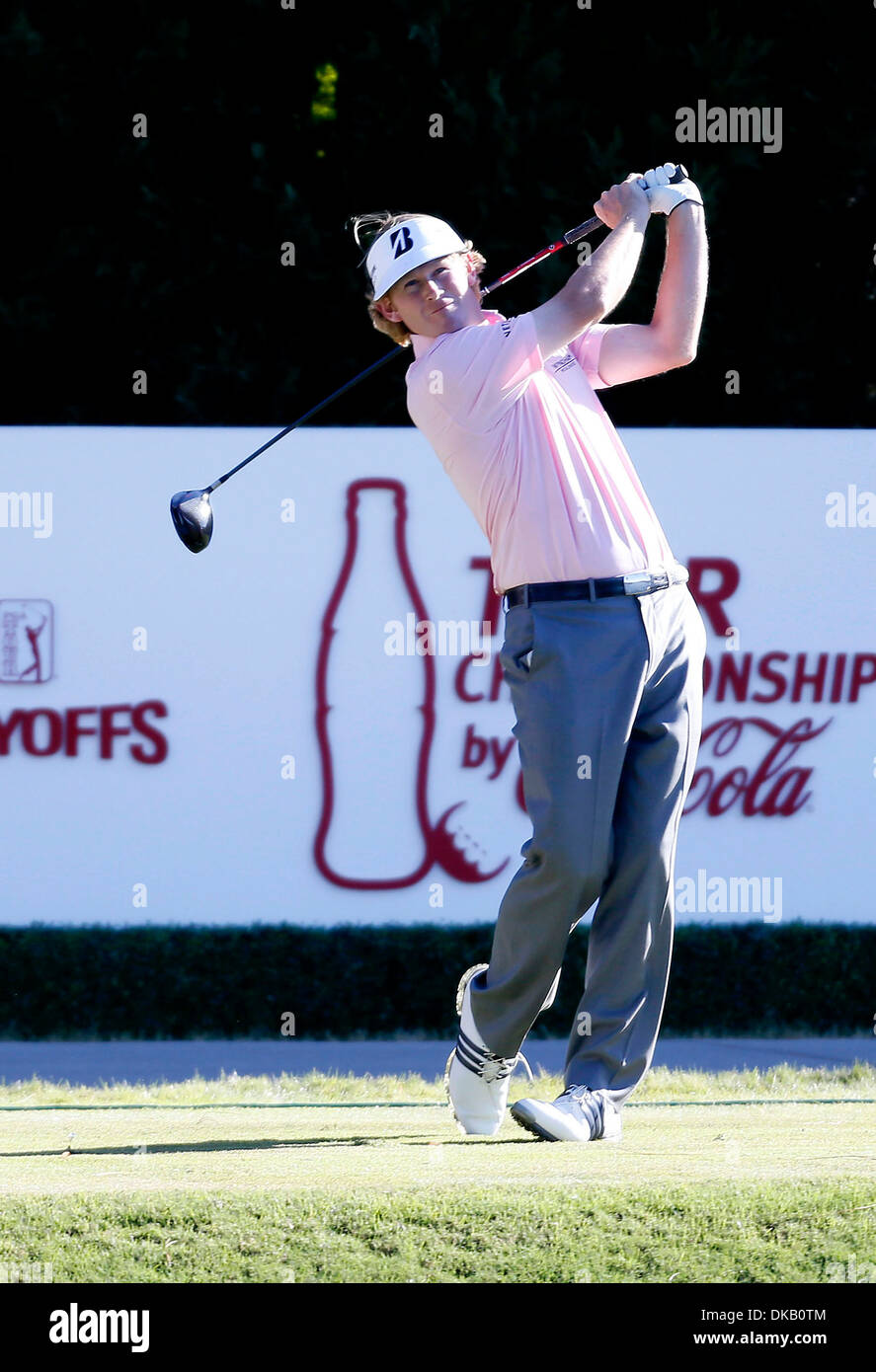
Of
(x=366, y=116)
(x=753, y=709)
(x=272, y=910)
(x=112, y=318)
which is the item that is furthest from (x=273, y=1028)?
(x=366, y=116)

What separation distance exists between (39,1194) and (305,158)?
7.43 metres

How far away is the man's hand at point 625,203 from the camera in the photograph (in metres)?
3.97

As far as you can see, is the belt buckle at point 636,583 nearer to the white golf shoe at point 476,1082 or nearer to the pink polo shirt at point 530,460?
the pink polo shirt at point 530,460

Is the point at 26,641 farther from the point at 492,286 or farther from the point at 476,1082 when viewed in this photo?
the point at 476,1082

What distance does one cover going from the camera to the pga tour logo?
7.57 meters

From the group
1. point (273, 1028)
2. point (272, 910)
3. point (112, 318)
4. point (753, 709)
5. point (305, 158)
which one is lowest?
point (273, 1028)

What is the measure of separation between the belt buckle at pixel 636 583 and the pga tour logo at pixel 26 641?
414cm

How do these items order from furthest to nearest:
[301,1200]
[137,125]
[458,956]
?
[137,125]
[458,956]
[301,1200]

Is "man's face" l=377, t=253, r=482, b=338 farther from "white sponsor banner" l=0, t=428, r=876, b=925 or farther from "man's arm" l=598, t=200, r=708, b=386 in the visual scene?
"white sponsor banner" l=0, t=428, r=876, b=925

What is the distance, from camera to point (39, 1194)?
3.18 meters

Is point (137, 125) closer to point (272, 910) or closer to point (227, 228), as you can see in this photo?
point (227, 228)

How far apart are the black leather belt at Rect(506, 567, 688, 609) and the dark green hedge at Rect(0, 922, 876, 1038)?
3694 mm

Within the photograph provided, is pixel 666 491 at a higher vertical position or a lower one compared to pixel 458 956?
higher

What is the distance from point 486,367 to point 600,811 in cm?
89
